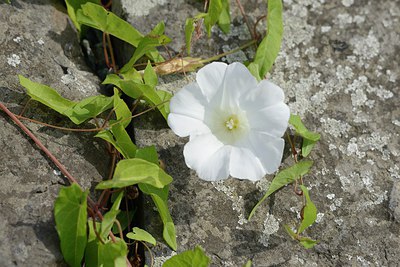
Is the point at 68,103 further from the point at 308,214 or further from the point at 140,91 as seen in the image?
the point at 308,214

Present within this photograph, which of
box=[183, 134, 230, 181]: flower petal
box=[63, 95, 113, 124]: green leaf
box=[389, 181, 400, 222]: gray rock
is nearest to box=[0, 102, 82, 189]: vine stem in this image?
box=[63, 95, 113, 124]: green leaf

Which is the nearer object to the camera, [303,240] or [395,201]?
[303,240]

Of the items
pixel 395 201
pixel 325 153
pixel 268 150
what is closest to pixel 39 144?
pixel 268 150

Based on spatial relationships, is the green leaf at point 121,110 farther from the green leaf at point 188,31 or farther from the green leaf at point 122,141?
the green leaf at point 188,31

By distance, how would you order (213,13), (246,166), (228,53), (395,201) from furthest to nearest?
(228,53), (213,13), (395,201), (246,166)

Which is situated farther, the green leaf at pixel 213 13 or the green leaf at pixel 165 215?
the green leaf at pixel 213 13

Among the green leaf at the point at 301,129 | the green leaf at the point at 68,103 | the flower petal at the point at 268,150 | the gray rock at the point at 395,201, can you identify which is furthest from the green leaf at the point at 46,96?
the gray rock at the point at 395,201
